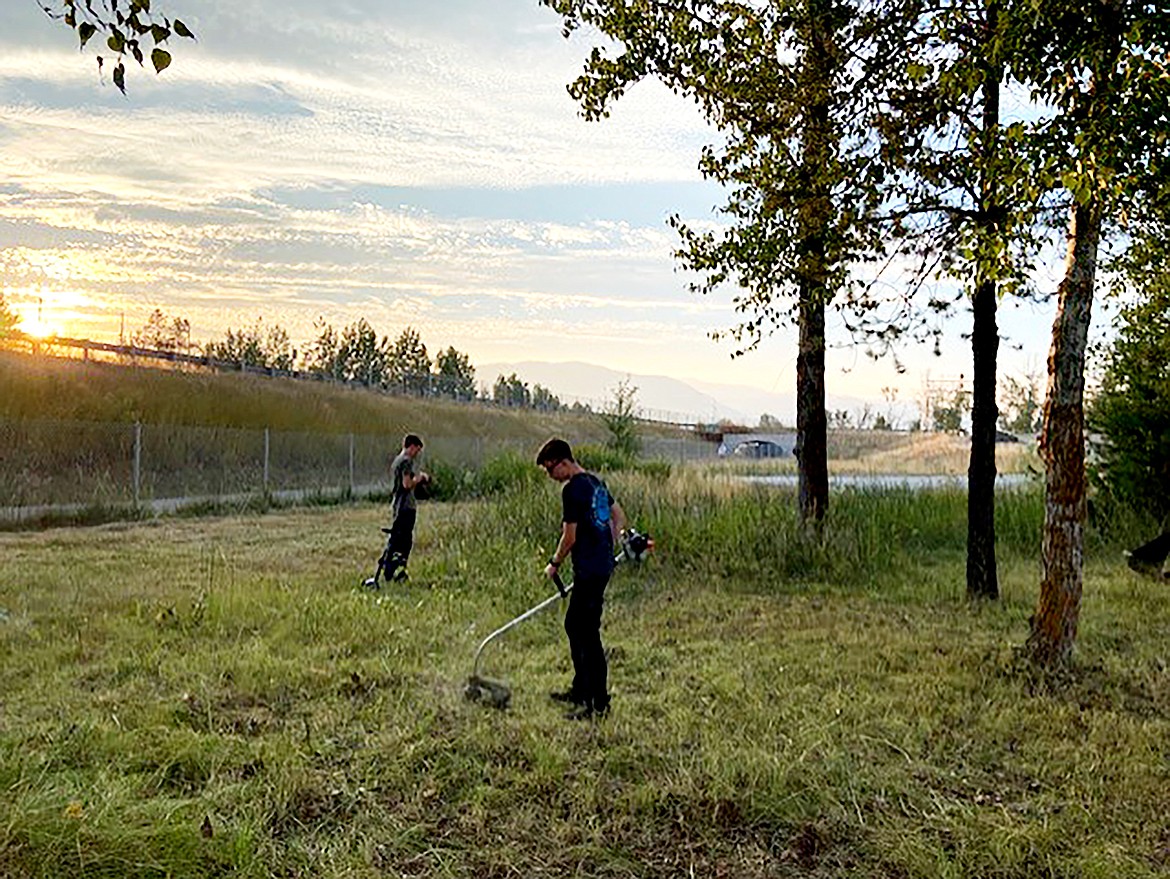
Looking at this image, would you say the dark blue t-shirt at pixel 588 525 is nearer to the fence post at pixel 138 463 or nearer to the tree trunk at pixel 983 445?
the tree trunk at pixel 983 445

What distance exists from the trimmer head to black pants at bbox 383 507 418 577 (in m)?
4.61

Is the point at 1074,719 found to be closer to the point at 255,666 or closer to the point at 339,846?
the point at 339,846

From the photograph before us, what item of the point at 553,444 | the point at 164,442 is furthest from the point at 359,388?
the point at 553,444

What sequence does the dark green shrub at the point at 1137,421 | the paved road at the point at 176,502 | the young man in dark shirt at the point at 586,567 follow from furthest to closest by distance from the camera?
the paved road at the point at 176,502 → the dark green shrub at the point at 1137,421 → the young man in dark shirt at the point at 586,567

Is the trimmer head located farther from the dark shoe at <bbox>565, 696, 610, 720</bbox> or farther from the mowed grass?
the dark shoe at <bbox>565, 696, 610, 720</bbox>

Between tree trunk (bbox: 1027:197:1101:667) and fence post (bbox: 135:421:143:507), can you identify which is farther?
fence post (bbox: 135:421:143:507)

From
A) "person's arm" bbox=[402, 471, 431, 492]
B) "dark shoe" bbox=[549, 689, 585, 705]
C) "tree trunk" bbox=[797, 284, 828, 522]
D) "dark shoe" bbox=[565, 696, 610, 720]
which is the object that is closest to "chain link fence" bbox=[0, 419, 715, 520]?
"person's arm" bbox=[402, 471, 431, 492]

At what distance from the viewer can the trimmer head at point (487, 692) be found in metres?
6.03

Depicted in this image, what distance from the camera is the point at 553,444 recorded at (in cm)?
608

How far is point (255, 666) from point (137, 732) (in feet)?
4.81

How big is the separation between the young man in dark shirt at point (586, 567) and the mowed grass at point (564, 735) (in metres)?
0.23

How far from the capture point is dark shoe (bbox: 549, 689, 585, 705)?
6073 millimetres

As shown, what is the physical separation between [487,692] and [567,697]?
0.50 meters

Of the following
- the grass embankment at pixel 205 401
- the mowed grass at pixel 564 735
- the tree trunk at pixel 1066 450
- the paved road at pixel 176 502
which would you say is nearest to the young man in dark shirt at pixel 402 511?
the mowed grass at pixel 564 735
